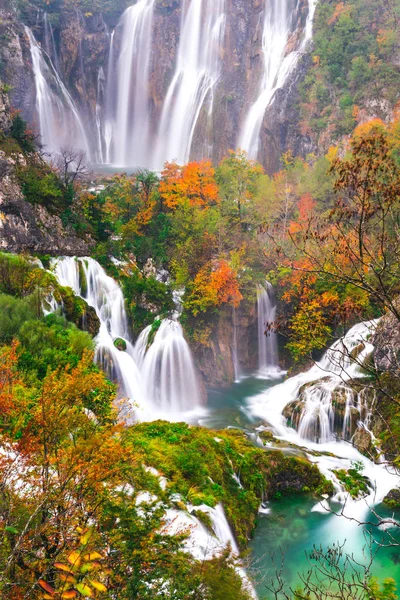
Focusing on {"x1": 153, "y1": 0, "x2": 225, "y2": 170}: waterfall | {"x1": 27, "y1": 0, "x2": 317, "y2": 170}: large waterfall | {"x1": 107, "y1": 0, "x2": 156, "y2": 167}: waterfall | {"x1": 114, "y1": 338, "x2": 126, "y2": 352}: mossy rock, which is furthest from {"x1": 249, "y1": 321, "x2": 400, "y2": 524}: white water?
{"x1": 107, "y1": 0, "x2": 156, "y2": 167}: waterfall

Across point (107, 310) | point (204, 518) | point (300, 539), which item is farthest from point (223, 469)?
point (107, 310)

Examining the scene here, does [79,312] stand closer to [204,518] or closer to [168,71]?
[204,518]

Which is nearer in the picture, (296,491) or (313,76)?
(296,491)

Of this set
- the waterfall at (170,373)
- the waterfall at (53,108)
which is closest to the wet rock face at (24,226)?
the waterfall at (170,373)

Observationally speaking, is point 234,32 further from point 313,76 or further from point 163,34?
point 313,76

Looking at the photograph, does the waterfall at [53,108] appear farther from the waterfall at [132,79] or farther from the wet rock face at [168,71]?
the waterfall at [132,79]

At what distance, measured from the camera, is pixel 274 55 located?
135 ft

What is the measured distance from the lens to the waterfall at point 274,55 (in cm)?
3822

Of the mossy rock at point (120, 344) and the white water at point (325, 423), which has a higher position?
the mossy rock at point (120, 344)

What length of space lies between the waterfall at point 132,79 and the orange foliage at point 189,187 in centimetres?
2583

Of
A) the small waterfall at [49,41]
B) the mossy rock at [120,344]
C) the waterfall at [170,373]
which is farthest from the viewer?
the small waterfall at [49,41]

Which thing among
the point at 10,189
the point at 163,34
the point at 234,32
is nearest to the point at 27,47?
the point at 163,34

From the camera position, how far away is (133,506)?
5.62m

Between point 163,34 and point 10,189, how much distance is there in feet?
131
